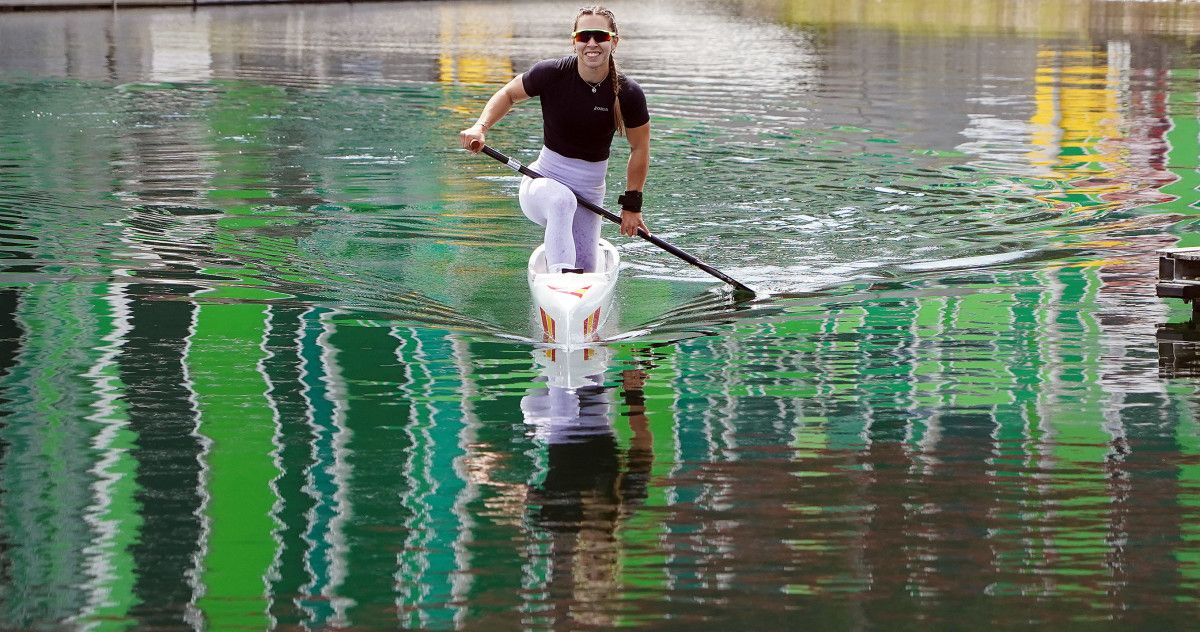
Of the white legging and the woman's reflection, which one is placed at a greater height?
the white legging

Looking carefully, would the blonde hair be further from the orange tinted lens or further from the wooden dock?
the wooden dock

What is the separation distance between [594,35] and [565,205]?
0.97 m

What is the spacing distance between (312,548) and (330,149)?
12.5 meters

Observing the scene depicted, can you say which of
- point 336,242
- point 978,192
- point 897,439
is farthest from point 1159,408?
point 978,192

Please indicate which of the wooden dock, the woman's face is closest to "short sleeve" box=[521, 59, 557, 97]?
the woman's face

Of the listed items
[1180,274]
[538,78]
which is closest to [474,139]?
[538,78]

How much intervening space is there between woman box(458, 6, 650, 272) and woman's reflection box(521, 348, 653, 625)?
0.96 m

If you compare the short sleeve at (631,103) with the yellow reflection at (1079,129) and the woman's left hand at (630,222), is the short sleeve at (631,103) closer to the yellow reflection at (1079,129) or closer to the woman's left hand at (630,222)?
the woman's left hand at (630,222)

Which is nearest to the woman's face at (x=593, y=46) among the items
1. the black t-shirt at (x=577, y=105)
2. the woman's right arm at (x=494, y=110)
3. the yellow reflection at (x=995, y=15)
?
the black t-shirt at (x=577, y=105)

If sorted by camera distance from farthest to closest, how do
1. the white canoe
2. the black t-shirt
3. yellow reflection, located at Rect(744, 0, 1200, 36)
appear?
yellow reflection, located at Rect(744, 0, 1200, 36) → the black t-shirt → the white canoe

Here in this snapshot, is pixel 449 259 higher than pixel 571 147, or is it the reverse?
pixel 571 147

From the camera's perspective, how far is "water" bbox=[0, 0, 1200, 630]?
5.27m

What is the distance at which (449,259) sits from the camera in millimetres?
11383

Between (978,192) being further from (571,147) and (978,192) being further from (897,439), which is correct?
(897,439)
